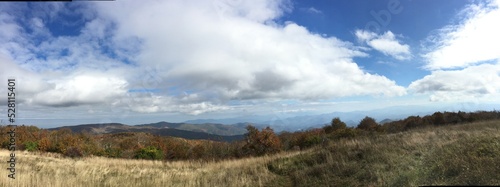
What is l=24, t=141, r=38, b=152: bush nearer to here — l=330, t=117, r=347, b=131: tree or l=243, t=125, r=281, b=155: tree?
l=243, t=125, r=281, b=155: tree

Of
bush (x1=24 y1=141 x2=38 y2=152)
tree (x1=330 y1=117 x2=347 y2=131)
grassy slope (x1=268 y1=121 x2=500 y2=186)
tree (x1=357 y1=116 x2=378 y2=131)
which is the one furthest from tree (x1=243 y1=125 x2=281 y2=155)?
bush (x1=24 y1=141 x2=38 y2=152)

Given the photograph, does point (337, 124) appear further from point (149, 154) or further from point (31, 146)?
point (31, 146)

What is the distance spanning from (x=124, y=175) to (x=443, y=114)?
6145cm

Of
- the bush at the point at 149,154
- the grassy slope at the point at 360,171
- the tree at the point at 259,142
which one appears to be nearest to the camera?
the grassy slope at the point at 360,171

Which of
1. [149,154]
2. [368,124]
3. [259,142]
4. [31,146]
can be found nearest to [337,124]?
[368,124]

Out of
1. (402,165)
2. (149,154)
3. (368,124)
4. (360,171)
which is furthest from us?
(368,124)

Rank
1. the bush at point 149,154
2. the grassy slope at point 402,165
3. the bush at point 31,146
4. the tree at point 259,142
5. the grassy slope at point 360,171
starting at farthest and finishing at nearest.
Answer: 1. the tree at point 259,142
2. the bush at point 149,154
3. the bush at point 31,146
4. the grassy slope at point 360,171
5. the grassy slope at point 402,165

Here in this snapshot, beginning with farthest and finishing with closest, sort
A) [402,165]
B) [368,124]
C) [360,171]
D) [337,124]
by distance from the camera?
[368,124], [337,124], [360,171], [402,165]

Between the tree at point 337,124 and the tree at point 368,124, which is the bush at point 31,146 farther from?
the tree at point 368,124

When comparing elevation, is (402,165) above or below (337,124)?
below

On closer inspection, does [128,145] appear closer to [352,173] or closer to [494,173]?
[352,173]

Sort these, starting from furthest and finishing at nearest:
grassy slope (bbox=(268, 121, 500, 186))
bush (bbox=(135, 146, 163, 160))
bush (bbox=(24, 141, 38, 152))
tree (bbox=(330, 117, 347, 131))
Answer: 1. tree (bbox=(330, 117, 347, 131))
2. bush (bbox=(135, 146, 163, 160))
3. bush (bbox=(24, 141, 38, 152))
4. grassy slope (bbox=(268, 121, 500, 186))

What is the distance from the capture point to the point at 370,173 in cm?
1223

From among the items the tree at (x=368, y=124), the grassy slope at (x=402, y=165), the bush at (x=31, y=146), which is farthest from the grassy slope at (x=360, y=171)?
the tree at (x=368, y=124)
